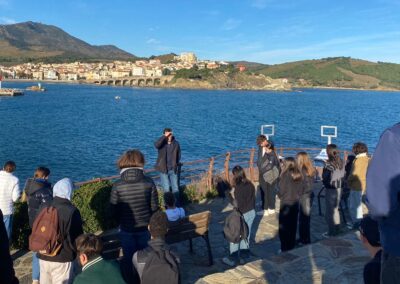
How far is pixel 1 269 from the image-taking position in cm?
278

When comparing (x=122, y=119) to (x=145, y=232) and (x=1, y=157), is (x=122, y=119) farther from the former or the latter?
(x=145, y=232)

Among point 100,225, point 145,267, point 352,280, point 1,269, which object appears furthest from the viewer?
point 100,225

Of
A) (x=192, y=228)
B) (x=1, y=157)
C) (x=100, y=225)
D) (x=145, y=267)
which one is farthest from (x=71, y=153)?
(x=145, y=267)

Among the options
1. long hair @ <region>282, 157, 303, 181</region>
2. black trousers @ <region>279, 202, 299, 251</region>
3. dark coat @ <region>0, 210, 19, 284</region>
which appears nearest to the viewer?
dark coat @ <region>0, 210, 19, 284</region>

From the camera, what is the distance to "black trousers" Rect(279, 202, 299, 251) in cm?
659

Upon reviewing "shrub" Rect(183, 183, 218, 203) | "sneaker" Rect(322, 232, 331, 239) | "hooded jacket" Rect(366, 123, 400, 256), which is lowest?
"sneaker" Rect(322, 232, 331, 239)

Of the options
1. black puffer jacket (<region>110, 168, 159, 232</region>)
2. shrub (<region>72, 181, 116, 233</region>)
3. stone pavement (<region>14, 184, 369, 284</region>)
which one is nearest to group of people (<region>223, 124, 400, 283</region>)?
stone pavement (<region>14, 184, 369, 284</region>)

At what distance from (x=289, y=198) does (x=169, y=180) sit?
10.9ft

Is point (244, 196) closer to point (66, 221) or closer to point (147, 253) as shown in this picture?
point (147, 253)

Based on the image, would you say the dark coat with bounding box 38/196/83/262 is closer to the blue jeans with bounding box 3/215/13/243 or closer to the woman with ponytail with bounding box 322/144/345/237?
the blue jeans with bounding box 3/215/13/243

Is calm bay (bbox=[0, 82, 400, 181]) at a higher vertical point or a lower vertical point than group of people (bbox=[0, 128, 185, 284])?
lower

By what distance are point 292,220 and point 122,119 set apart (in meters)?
61.4

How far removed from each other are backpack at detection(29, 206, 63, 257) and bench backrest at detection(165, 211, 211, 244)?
2088 millimetres

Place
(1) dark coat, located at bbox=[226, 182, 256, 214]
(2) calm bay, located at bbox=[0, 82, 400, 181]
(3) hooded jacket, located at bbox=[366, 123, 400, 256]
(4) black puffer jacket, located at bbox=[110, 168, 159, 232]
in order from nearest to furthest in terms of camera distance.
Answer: (3) hooded jacket, located at bbox=[366, 123, 400, 256] → (4) black puffer jacket, located at bbox=[110, 168, 159, 232] → (1) dark coat, located at bbox=[226, 182, 256, 214] → (2) calm bay, located at bbox=[0, 82, 400, 181]
